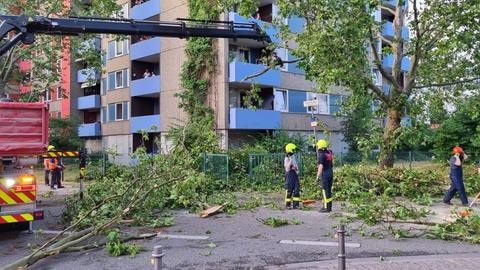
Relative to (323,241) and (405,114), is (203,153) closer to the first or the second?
(405,114)

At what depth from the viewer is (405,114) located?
17500 millimetres

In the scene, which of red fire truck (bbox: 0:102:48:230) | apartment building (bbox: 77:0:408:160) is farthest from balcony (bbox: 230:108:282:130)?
red fire truck (bbox: 0:102:48:230)

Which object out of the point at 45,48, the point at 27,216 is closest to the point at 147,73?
the point at 45,48

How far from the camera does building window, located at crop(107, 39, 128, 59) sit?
125 ft

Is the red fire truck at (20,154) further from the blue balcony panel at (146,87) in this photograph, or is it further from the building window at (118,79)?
the building window at (118,79)

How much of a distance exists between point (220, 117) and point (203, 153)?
10527mm

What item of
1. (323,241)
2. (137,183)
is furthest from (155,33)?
(323,241)

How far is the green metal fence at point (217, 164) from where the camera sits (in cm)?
1845

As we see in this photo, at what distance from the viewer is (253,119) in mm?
29062

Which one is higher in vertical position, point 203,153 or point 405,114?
point 405,114

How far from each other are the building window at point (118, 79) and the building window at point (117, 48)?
1.37 m

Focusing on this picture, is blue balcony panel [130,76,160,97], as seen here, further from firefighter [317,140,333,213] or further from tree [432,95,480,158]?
firefighter [317,140,333,213]

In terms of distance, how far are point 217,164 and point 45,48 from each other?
10.1 meters

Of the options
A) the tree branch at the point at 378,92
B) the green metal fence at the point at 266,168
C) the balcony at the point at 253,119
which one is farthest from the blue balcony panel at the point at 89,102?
the tree branch at the point at 378,92
